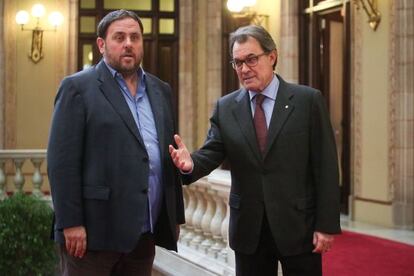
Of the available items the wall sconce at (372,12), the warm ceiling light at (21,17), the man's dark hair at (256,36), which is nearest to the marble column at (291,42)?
the wall sconce at (372,12)

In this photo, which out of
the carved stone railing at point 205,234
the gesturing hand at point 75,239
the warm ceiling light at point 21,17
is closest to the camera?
the gesturing hand at point 75,239

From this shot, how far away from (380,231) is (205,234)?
2654 millimetres

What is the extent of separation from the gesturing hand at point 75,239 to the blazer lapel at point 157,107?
42 centimetres

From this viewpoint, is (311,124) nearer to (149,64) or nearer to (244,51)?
(244,51)

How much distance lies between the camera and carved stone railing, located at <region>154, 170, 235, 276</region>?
17.0ft

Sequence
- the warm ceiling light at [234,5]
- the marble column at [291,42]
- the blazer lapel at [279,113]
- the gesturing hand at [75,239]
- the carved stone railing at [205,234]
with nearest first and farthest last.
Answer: the gesturing hand at [75,239]
the blazer lapel at [279,113]
the carved stone railing at [205,234]
the marble column at [291,42]
the warm ceiling light at [234,5]

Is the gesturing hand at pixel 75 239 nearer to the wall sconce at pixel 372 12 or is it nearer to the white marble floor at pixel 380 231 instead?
the white marble floor at pixel 380 231

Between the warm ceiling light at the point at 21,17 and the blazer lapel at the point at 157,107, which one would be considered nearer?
the blazer lapel at the point at 157,107

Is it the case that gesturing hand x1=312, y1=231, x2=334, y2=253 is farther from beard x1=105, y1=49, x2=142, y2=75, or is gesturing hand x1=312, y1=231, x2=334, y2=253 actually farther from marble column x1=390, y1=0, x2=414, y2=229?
marble column x1=390, y1=0, x2=414, y2=229

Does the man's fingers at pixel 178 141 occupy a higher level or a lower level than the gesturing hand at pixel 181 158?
higher

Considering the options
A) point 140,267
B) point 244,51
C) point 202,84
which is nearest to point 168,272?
point 140,267

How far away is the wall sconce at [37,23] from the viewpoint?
12875 millimetres

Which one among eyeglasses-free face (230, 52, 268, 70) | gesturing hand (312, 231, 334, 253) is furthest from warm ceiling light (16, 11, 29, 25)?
gesturing hand (312, 231, 334, 253)

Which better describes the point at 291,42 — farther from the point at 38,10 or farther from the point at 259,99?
the point at 259,99
